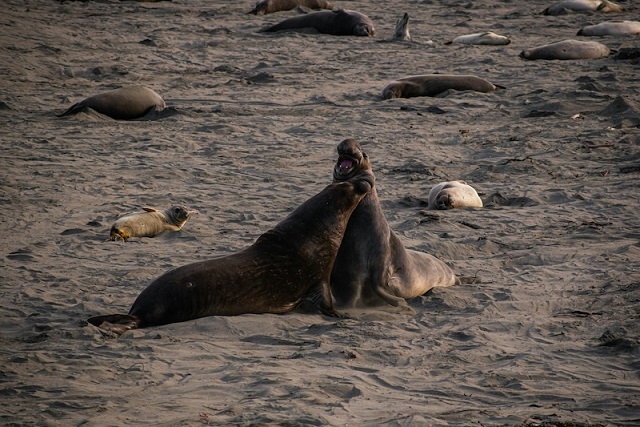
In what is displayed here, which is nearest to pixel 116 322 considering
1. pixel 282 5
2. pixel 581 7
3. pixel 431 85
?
pixel 431 85

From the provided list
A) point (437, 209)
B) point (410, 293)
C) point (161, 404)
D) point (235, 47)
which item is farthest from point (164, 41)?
point (161, 404)

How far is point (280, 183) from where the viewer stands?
8.05 meters

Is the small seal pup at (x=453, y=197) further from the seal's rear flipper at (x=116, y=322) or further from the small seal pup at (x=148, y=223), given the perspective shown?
the seal's rear flipper at (x=116, y=322)

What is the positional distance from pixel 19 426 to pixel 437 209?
446 cm

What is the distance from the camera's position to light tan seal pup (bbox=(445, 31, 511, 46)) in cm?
1468

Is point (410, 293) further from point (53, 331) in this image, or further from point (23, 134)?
point (23, 134)

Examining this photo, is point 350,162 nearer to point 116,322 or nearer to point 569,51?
point 116,322

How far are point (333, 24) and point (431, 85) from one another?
15.2 ft

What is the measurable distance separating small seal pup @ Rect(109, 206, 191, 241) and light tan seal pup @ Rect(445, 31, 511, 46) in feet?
29.6

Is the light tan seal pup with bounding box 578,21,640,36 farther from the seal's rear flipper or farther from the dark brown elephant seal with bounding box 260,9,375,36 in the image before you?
the seal's rear flipper

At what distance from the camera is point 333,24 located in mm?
15680

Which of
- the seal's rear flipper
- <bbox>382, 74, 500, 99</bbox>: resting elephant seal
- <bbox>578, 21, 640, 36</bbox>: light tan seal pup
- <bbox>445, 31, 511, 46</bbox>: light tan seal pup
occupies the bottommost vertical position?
the seal's rear flipper

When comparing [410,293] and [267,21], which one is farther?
[267,21]

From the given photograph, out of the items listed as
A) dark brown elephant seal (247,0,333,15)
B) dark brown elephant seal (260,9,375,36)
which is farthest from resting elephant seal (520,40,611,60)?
dark brown elephant seal (247,0,333,15)
